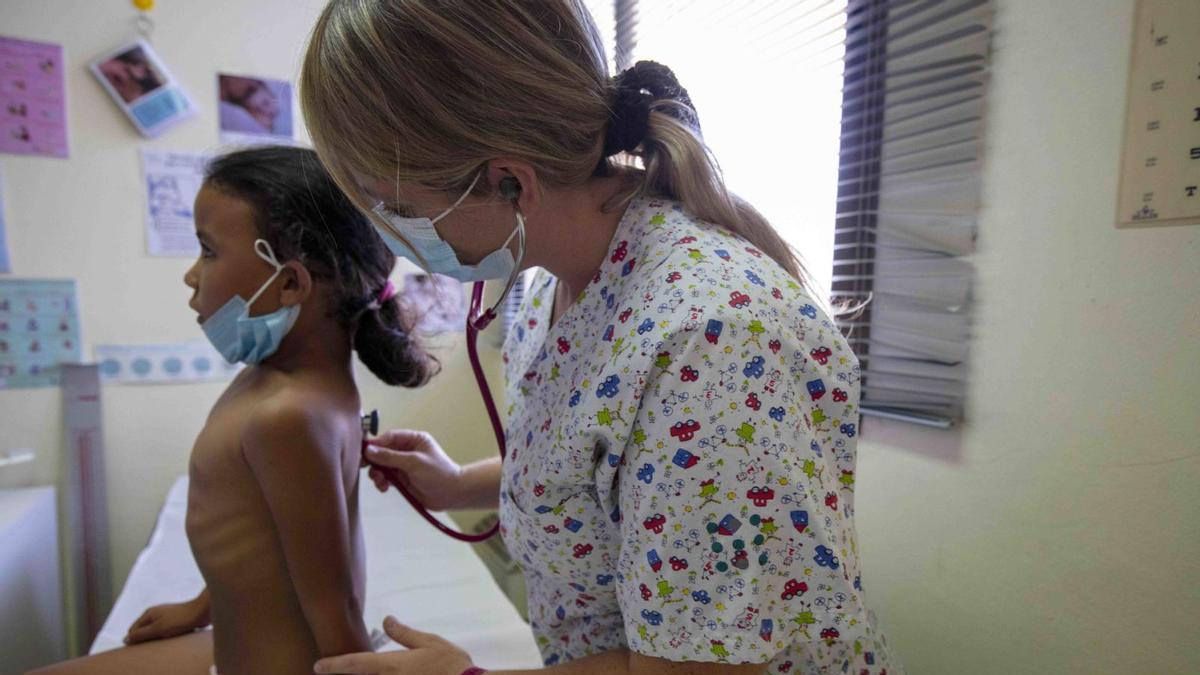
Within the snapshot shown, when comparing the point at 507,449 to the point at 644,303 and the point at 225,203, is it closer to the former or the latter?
the point at 644,303

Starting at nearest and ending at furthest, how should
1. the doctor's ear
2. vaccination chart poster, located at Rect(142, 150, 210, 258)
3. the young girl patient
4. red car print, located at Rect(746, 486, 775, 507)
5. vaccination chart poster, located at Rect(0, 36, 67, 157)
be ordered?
red car print, located at Rect(746, 486, 775, 507), the doctor's ear, the young girl patient, vaccination chart poster, located at Rect(0, 36, 67, 157), vaccination chart poster, located at Rect(142, 150, 210, 258)

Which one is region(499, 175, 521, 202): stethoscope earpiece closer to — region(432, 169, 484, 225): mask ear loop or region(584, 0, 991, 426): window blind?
region(432, 169, 484, 225): mask ear loop

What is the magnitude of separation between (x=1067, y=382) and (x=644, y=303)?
600 mm

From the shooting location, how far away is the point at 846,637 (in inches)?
21.6

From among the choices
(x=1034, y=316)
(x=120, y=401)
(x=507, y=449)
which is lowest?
(x=120, y=401)

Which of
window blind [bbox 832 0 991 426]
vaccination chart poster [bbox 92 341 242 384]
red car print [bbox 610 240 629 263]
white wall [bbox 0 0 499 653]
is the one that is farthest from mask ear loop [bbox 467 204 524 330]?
vaccination chart poster [bbox 92 341 242 384]

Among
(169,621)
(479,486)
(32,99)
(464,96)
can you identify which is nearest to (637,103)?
(464,96)

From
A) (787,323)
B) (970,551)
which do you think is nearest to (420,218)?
(787,323)

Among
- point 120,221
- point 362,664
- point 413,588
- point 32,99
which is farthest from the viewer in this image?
point 120,221

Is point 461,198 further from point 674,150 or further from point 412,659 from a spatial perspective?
point 412,659

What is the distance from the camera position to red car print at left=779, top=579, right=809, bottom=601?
0.54 m

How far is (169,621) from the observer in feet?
3.76

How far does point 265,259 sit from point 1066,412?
3.67ft

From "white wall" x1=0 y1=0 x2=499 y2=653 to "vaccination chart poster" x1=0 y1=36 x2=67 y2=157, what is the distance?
0.09 feet
